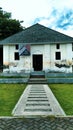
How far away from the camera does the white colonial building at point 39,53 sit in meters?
31.9

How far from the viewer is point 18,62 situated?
32656 mm

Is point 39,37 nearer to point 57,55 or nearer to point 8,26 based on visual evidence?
point 57,55

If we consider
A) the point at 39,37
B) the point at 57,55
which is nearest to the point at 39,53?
the point at 39,37

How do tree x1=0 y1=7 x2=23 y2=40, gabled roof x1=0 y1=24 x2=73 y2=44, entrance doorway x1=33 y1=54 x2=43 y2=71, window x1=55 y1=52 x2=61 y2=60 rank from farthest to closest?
tree x1=0 y1=7 x2=23 y2=40 → entrance doorway x1=33 y1=54 x2=43 y2=71 → window x1=55 y1=52 x2=61 y2=60 → gabled roof x1=0 y1=24 x2=73 y2=44

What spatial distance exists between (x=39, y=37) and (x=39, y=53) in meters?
2.05

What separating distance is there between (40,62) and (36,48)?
1.82 metres

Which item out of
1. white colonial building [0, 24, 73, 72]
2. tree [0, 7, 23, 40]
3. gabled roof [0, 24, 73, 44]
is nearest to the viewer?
white colonial building [0, 24, 73, 72]

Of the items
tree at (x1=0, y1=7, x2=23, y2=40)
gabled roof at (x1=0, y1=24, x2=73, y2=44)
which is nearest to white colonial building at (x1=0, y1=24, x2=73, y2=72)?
gabled roof at (x1=0, y1=24, x2=73, y2=44)

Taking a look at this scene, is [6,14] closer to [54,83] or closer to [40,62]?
[40,62]

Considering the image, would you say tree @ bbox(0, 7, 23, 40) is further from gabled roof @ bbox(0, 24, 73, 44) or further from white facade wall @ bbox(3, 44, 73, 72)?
white facade wall @ bbox(3, 44, 73, 72)

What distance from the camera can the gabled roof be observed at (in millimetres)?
32125

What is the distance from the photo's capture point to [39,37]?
32.9 metres

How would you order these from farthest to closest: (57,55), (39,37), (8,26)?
(8,26) < (39,37) < (57,55)

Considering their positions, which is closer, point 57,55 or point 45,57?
point 45,57
